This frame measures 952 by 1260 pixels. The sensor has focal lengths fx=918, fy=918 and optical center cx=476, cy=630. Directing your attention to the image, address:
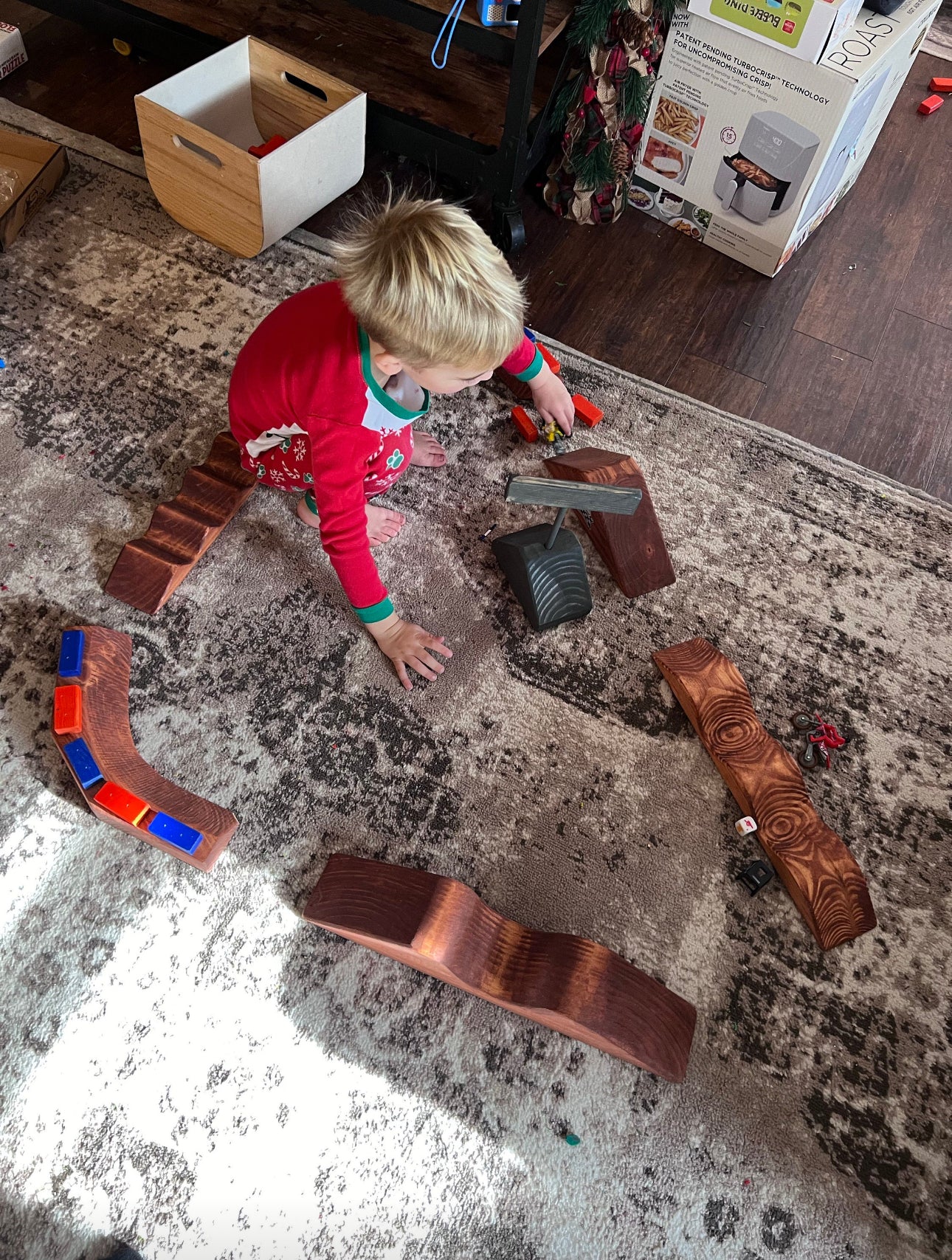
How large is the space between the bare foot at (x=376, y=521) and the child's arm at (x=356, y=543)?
0.41 ft

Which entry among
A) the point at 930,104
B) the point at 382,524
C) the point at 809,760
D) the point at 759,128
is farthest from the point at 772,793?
the point at 930,104

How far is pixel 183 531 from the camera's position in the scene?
1.24 m

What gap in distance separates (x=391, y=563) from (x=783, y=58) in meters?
1.00

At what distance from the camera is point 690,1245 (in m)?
0.90

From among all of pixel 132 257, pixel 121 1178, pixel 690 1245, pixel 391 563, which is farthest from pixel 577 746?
pixel 132 257

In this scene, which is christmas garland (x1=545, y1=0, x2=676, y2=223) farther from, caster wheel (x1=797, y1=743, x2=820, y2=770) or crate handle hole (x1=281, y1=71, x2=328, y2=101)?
caster wheel (x1=797, y1=743, x2=820, y2=770)

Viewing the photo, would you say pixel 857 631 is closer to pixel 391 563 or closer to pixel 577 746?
pixel 577 746

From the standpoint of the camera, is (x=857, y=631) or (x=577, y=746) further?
(x=857, y=631)

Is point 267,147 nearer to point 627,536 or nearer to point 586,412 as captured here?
point 586,412

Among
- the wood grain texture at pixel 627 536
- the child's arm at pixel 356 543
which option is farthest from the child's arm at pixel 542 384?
the child's arm at pixel 356 543

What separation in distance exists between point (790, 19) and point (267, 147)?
0.85 m

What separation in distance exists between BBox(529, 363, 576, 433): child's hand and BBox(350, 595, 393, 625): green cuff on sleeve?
42 centimetres

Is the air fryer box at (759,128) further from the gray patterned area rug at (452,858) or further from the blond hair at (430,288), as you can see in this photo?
the blond hair at (430,288)

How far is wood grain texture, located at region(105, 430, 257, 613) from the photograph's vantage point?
1213 mm
